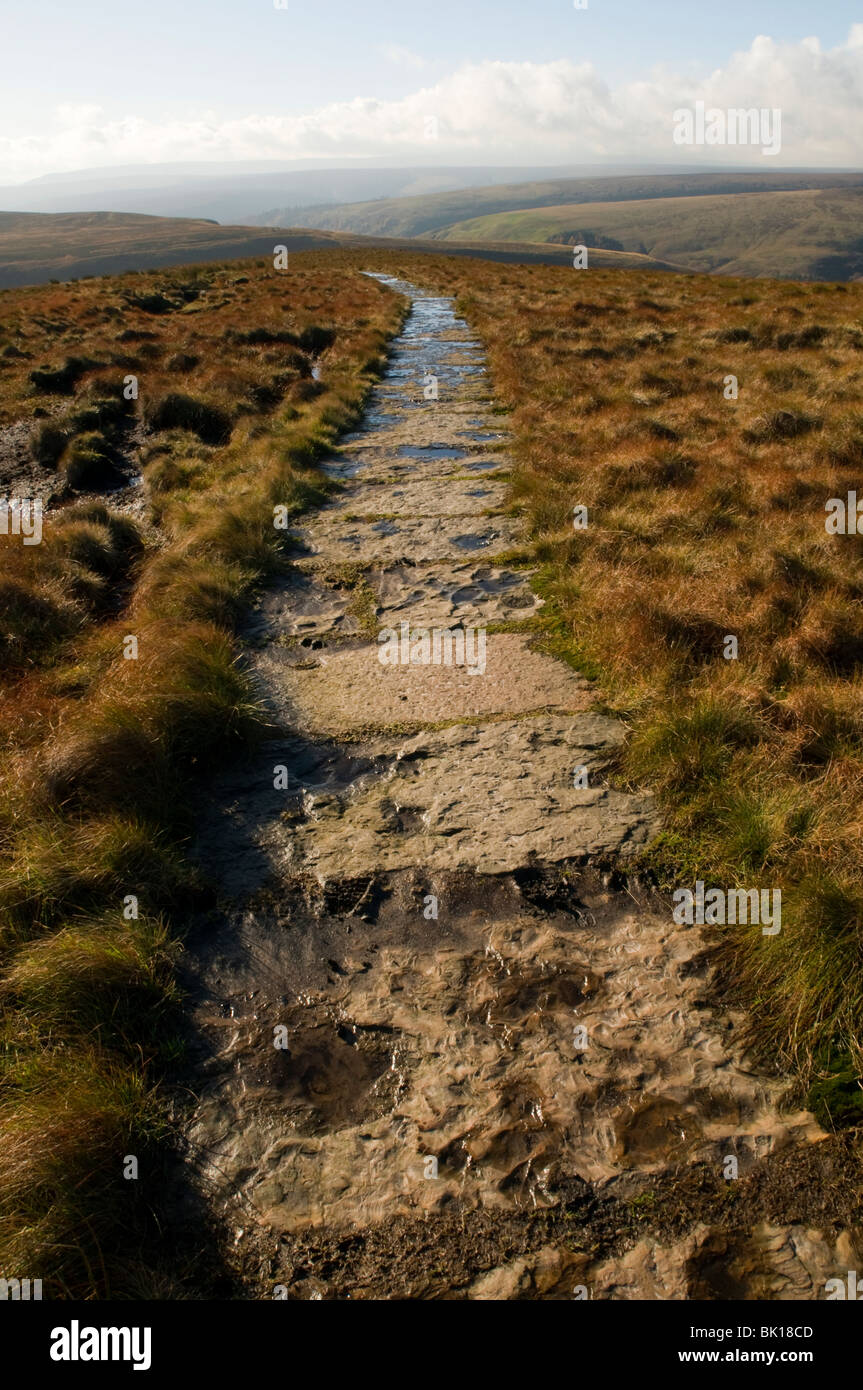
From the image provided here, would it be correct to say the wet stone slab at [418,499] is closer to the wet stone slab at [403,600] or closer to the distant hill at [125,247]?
the wet stone slab at [403,600]

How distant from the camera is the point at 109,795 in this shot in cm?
407

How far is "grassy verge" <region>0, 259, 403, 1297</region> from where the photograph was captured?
2391 mm

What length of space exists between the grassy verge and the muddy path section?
0.79ft

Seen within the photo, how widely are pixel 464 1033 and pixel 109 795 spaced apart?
2.30m

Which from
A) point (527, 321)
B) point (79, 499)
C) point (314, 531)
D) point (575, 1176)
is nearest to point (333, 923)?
point (575, 1176)

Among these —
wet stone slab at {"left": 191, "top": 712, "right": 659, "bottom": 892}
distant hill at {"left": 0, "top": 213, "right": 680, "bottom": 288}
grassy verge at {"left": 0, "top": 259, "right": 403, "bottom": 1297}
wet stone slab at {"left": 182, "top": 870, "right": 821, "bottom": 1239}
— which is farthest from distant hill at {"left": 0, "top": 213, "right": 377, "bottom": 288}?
wet stone slab at {"left": 182, "top": 870, "right": 821, "bottom": 1239}

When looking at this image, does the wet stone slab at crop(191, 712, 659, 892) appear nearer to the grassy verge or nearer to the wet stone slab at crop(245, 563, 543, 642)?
the grassy verge

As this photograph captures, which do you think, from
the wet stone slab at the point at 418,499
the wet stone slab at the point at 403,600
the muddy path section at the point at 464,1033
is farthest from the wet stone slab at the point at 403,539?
the muddy path section at the point at 464,1033

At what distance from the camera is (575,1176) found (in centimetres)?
254

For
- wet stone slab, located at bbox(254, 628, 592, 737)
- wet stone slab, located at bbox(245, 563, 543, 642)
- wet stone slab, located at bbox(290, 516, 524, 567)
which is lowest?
wet stone slab, located at bbox(254, 628, 592, 737)

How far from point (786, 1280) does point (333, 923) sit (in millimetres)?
2156

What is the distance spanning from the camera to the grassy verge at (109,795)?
2.39 m

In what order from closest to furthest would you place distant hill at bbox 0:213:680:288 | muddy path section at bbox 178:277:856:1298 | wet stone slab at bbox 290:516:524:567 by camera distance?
muddy path section at bbox 178:277:856:1298
wet stone slab at bbox 290:516:524:567
distant hill at bbox 0:213:680:288

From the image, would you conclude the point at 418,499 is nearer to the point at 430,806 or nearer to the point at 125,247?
the point at 430,806
